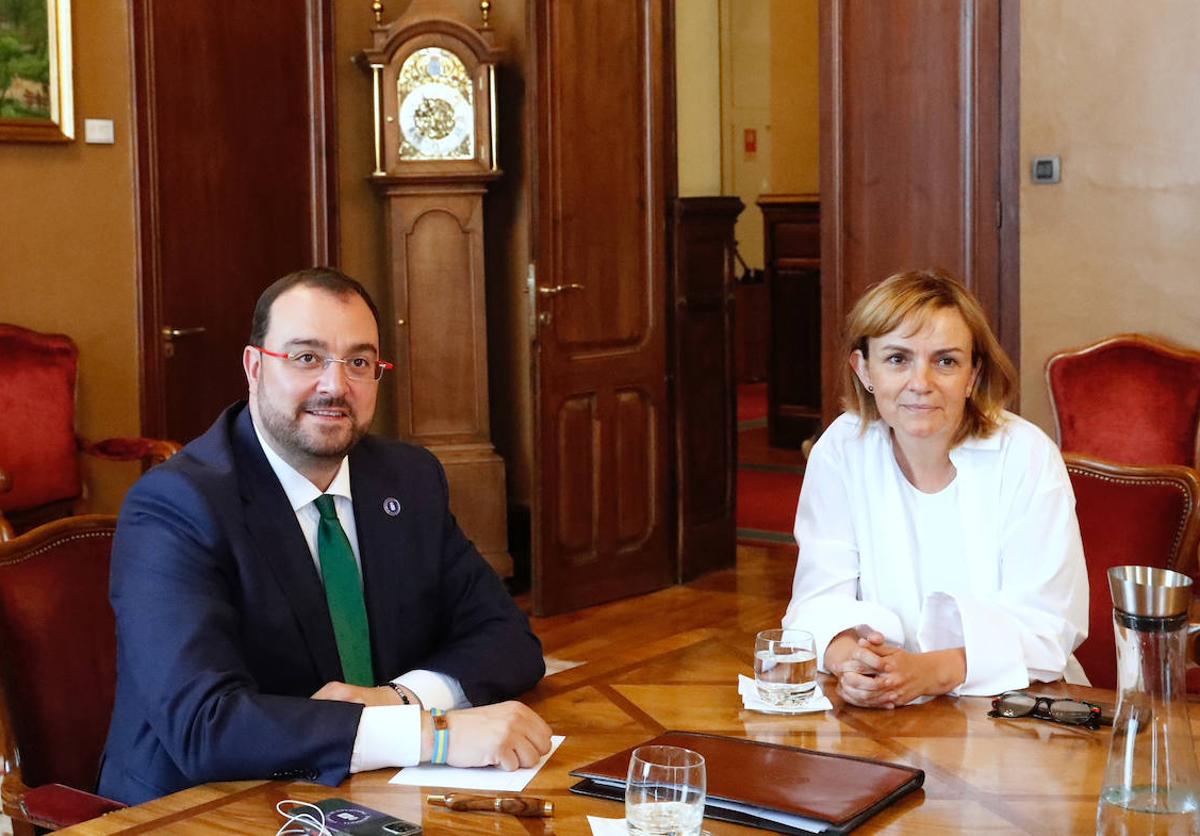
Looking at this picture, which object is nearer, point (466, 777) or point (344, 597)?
point (466, 777)

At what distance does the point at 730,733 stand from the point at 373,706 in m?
0.44

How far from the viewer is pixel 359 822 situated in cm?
152

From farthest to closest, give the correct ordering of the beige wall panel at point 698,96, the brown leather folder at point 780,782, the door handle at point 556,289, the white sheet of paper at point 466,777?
the beige wall panel at point 698,96
the door handle at point 556,289
the white sheet of paper at point 466,777
the brown leather folder at point 780,782

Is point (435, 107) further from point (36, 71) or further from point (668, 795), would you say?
point (668, 795)

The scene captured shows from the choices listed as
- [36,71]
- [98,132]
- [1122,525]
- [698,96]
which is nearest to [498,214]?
[698,96]

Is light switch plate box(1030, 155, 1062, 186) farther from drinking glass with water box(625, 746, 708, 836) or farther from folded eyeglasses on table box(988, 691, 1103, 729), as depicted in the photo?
drinking glass with water box(625, 746, 708, 836)

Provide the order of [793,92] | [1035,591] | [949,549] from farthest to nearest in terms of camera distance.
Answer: [793,92], [949,549], [1035,591]

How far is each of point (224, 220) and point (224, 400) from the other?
24.7 inches

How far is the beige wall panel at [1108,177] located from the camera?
183 inches

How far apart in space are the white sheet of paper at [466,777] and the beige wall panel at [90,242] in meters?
3.48

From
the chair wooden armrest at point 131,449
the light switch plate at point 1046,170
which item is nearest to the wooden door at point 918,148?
the light switch plate at point 1046,170

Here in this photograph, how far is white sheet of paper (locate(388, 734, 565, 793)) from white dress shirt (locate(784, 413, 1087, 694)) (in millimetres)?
684

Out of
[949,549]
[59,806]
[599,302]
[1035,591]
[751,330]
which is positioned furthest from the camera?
[751,330]

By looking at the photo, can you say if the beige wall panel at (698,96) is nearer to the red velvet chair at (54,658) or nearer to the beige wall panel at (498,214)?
the beige wall panel at (498,214)
